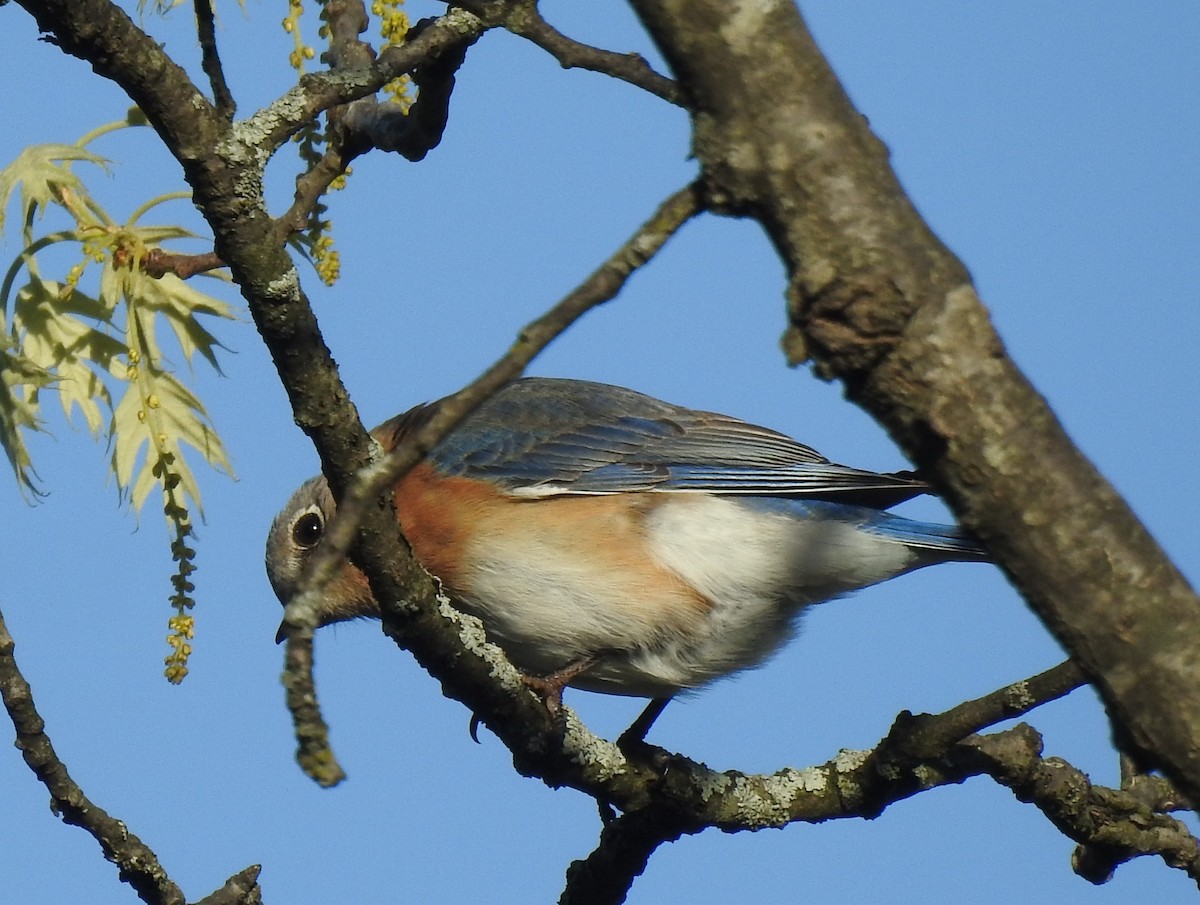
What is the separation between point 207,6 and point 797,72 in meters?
2.08

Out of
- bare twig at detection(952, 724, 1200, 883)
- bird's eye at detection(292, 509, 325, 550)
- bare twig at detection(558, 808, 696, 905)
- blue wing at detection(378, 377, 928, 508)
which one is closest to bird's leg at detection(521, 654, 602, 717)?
bare twig at detection(558, 808, 696, 905)

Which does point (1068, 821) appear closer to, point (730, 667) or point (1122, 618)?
point (730, 667)

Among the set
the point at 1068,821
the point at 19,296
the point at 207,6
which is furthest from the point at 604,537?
the point at 207,6

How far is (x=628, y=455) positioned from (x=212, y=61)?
11.5 feet

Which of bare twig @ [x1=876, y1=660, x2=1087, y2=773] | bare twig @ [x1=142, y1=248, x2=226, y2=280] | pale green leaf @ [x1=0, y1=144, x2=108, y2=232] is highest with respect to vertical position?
pale green leaf @ [x1=0, y1=144, x2=108, y2=232]

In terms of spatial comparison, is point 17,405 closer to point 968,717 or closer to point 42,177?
point 42,177

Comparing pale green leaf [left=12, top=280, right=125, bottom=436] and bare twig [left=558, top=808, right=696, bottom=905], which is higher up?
pale green leaf [left=12, top=280, right=125, bottom=436]

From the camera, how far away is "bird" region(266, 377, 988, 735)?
6.12 meters

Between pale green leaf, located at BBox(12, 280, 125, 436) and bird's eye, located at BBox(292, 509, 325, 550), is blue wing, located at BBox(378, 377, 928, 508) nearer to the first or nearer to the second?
bird's eye, located at BBox(292, 509, 325, 550)

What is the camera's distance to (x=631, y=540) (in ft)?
20.9

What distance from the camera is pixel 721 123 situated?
90.9 inches

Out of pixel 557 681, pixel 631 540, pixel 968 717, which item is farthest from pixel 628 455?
pixel 968 717

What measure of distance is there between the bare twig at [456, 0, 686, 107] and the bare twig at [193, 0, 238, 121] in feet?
2.99

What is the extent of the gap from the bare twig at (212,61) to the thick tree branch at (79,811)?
5.12 feet
